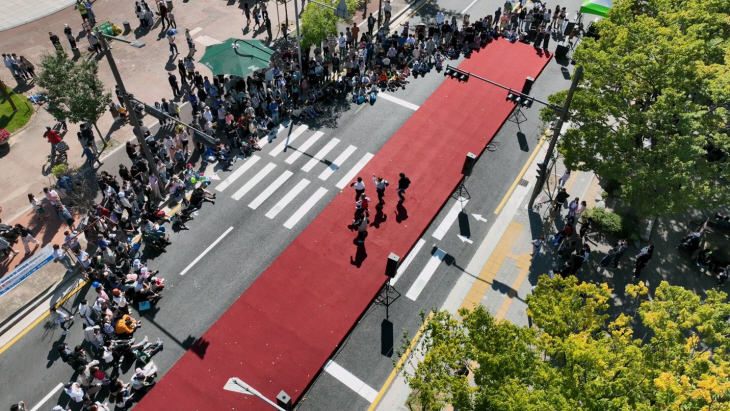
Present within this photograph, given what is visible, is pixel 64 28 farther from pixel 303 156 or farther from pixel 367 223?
pixel 367 223

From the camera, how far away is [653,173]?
64.9ft

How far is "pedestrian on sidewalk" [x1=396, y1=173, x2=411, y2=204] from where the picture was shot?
24203mm

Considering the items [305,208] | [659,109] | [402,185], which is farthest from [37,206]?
[659,109]

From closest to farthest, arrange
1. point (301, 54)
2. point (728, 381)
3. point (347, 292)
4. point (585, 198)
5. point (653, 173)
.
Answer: point (728, 381) < point (653, 173) < point (347, 292) < point (585, 198) < point (301, 54)

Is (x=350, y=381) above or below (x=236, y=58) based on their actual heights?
below

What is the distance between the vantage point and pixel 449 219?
25.0 m

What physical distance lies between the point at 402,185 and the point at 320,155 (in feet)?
18.7

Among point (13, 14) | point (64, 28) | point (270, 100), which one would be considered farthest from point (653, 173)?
point (13, 14)

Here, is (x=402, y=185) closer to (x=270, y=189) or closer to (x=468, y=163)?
(x=468, y=163)

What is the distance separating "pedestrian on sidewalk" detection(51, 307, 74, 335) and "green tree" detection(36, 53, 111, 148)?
9.90m

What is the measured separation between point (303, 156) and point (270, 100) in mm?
4420

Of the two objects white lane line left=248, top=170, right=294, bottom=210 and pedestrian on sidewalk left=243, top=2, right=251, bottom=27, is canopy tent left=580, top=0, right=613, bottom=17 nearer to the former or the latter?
white lane line left=248, top=170, right=294, bottom=210

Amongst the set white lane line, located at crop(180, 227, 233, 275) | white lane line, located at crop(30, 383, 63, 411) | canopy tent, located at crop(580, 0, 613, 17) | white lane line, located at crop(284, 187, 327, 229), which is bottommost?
white lane line, located at crop(30, 383, 63, 411)

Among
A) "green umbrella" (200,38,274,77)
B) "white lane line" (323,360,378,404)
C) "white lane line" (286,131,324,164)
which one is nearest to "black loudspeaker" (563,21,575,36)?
"white lane line" (286,131,324,164)
